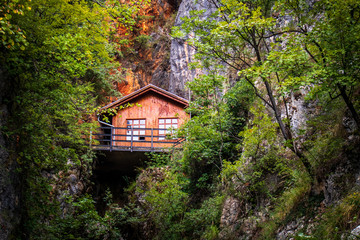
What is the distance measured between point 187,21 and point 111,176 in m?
A: 15.0

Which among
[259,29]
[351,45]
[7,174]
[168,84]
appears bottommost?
[7,174]

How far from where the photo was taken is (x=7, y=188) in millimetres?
5055

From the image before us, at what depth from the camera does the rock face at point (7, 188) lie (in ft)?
15.8

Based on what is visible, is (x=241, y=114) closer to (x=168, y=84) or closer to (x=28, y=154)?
(x=28, y=154)

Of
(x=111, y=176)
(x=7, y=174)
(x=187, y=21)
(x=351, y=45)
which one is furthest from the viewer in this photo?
(x=111, y=176)

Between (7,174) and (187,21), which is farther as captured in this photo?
(187,21)

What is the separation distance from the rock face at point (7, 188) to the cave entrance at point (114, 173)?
11.6 m

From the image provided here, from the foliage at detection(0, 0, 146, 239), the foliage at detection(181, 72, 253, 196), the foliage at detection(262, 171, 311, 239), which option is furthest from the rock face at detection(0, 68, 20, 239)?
the foliage at detection(181, 72, 253, 196)

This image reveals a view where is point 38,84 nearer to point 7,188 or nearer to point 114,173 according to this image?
point 7,188

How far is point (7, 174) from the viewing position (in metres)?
5.06

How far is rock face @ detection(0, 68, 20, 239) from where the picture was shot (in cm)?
481

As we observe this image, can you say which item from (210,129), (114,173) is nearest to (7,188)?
(210,129)

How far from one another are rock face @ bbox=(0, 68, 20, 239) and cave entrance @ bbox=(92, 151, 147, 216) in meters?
11.6

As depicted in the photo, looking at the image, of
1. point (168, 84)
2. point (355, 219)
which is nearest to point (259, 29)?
point (355, 219)
